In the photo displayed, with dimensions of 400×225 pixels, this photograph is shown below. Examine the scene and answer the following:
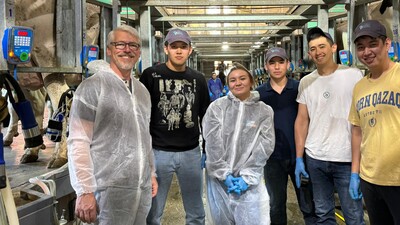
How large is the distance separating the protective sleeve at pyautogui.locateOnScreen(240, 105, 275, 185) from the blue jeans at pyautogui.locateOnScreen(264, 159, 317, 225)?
28cm

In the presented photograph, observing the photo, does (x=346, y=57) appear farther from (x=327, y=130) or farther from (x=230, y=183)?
(x=230, y=183)

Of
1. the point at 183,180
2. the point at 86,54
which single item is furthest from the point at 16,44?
the point at 183,180

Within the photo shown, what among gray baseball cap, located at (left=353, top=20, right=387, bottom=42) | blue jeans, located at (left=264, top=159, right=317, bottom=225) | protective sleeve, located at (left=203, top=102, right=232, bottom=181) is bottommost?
blue jeans, located at (left=264, top=159, right=317, bottom=225)

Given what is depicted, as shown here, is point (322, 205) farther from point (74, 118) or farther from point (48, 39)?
point (48, 39)

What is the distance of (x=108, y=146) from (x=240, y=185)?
80 cm

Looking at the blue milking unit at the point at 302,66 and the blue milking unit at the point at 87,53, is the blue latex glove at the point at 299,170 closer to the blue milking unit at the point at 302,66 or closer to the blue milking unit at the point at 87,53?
the blue milking unit at the point at 87,53

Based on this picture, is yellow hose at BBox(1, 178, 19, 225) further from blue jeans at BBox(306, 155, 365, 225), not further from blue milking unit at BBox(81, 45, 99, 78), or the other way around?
blue milking unit at BBox(81, 45, 99, 78)

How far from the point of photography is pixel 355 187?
5.96 ft

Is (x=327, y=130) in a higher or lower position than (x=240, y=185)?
higher

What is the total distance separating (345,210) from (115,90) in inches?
58.3

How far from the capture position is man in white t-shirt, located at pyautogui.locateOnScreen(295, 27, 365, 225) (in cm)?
194

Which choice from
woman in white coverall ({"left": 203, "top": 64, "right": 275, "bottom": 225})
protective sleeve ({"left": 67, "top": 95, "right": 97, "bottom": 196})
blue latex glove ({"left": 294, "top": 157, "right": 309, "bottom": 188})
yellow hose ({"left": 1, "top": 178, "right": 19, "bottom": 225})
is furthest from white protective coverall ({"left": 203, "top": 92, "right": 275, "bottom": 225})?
yellow hose ({"left": 1, "top": 178, "right": 19, "bottom": 225})

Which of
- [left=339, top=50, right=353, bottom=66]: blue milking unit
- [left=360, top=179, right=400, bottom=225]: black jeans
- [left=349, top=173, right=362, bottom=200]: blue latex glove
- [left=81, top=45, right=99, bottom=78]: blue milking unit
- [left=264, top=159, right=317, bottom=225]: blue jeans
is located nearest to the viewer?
[left=360, top=179, right=400, bottom=225]: black jeans

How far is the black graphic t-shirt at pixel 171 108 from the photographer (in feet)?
6.57
